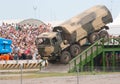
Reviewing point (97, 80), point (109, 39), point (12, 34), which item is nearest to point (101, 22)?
point (109, 39)

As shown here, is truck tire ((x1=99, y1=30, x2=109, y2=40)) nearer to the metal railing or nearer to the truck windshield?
the metal railing

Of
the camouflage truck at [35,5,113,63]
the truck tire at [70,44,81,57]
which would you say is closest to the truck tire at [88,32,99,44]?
the camouflage truck at [35,5,113,63]

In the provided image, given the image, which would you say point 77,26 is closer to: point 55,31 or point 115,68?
point 55,31

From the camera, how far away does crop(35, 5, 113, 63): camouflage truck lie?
124ft

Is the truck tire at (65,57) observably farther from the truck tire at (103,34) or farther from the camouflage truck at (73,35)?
the truck tire at (103,34)

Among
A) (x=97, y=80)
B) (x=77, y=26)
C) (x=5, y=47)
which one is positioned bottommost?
Result: (x=97, y=80)

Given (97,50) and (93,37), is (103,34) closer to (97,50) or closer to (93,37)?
(93,37)

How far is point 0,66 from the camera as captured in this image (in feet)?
139

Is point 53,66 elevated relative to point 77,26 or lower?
lower

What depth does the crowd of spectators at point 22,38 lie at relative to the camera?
47.8 m

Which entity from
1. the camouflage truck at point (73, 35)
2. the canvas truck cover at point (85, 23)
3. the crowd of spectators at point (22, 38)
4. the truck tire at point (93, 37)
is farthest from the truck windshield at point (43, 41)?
the crowd of spectators at point (22, 38)

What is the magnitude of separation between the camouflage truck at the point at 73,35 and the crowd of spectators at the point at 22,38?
8.46 metres

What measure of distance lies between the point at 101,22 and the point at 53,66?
568cm

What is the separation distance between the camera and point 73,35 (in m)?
38.1
